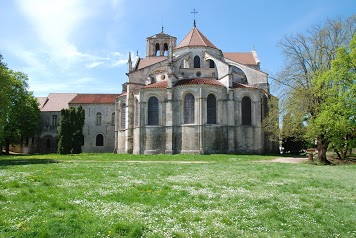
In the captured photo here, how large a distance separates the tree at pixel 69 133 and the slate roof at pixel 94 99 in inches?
432

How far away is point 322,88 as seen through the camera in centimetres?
2489

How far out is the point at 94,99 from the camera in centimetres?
5322

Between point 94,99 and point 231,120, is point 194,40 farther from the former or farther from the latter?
point 94,99

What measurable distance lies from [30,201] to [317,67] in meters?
25.0

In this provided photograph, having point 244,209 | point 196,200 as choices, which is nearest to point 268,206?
point 244,209

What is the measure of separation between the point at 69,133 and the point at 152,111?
468 inches

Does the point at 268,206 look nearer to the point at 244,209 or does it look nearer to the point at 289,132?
the point at 244,209

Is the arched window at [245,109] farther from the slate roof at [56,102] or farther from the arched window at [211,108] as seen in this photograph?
the slate roof at [56,102]

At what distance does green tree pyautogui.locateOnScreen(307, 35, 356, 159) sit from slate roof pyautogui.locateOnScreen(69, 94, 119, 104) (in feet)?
116

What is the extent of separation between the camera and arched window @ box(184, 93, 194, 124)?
117ft

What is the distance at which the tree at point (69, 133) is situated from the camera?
40.3 metres

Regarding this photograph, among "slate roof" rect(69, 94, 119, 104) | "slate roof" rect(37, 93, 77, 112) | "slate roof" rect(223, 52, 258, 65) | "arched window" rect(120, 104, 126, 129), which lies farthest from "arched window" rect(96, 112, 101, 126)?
"slate roof" rect(223, 52, 258, 65)

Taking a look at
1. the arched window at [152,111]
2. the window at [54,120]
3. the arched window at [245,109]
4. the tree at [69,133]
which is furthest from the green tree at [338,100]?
the window at [54,120]

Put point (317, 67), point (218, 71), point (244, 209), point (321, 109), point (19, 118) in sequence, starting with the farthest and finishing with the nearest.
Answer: point (19, 118), point (218, 71), point (317, 67), point (321, 109), point (244, 209)
